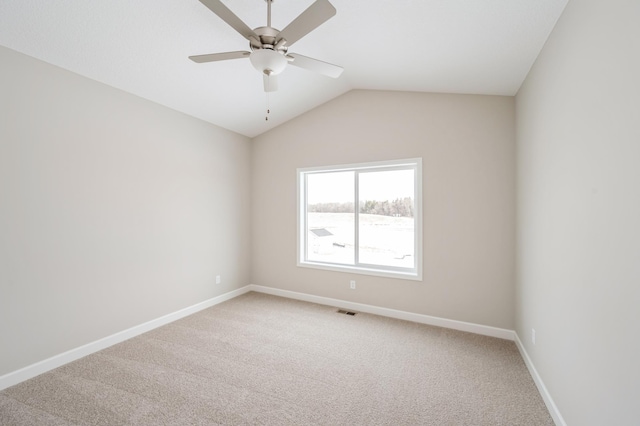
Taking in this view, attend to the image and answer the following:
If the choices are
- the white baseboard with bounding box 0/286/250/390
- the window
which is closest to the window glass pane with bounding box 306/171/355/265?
the window

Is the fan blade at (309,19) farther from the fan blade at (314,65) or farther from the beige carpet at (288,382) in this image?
the beige carpet at (288,382)

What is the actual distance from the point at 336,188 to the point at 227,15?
2842 millimetres

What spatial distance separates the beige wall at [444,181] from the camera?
2.99m

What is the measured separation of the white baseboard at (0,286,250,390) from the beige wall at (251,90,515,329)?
1.67m

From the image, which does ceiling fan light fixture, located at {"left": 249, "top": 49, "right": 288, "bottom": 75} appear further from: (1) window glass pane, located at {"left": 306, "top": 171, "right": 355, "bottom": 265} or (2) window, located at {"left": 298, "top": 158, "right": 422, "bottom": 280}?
(1) window glass pane, located at {"left": 306, "top": 171, "right": 355, "bottom": 265}

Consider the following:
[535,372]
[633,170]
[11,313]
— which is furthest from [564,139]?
[11,313]

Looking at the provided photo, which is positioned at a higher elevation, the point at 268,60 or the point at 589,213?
the point at 268,60

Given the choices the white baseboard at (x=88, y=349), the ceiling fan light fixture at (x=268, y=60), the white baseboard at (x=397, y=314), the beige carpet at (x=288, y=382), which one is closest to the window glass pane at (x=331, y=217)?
the white baseboard at (x=397, y=314)

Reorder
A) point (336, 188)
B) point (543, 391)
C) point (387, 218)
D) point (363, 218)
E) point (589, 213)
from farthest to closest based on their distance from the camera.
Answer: point (336, 188) → point (363, 218) → point (387, 218) → point (543, 391) → point (589, 213)

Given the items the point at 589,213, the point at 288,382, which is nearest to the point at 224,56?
the point at 589,213

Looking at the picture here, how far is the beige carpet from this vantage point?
1.84 meters

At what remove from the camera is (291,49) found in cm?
270

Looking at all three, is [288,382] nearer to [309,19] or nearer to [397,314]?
[397,314]

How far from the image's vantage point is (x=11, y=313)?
217 cm
